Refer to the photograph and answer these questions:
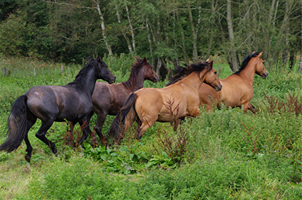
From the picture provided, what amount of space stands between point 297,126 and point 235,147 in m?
1.14

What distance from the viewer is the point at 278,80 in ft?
43.5

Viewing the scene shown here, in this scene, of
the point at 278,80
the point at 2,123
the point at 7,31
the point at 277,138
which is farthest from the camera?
the point at 7,31

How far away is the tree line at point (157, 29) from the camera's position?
18.1m

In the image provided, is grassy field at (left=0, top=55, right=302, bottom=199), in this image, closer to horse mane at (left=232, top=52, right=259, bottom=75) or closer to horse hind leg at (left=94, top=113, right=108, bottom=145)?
horse hind leg at (left=94, top=113, right=108, bottom=145)

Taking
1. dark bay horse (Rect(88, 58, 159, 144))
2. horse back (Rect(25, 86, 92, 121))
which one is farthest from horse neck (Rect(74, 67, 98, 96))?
dark bay horse (Rect(88, 58, 159, 144))

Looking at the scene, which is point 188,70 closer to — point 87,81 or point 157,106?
point 157,106

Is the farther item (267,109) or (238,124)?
(267,109)

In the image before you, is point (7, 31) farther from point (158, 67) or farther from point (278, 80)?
point (278, 80)

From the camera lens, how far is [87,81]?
23.4 ft

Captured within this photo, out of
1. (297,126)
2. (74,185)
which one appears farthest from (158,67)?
(74,185)

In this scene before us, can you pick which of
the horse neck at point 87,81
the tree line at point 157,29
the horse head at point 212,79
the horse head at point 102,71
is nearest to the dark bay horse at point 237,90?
the horse head at point 212,79

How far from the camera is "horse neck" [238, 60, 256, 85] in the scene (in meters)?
9.38

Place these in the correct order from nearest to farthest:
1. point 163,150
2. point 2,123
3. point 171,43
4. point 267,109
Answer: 1. point 163,150
2. point 267,109
3. point 2,123
4. point 171,43

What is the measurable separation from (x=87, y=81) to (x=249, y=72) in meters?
5.01
